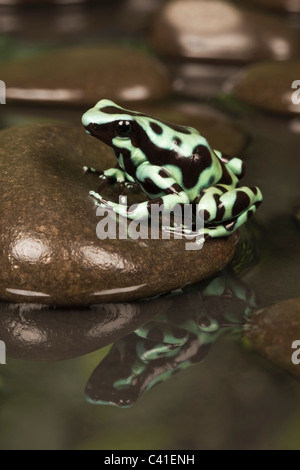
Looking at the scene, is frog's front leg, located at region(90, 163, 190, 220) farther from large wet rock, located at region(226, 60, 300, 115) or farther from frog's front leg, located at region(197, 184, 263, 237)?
large wet rock, located at region(226, 60, 300, 115)

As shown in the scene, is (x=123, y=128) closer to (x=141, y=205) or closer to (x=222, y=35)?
(x=141, y=205)

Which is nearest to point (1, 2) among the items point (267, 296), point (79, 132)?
point (79, 132)

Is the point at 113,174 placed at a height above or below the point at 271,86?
above

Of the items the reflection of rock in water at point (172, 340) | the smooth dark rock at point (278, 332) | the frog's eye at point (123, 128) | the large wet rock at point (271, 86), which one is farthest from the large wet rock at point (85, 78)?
the smooth dark rock at point (278, 332)

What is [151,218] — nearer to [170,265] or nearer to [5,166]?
[170,265]

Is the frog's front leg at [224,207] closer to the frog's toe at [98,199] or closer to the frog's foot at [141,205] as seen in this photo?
the frog's foot at [141,205]

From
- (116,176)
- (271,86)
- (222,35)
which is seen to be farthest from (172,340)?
(222,35)

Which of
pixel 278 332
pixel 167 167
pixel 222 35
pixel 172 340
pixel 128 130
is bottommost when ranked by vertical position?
pixel 222 35
